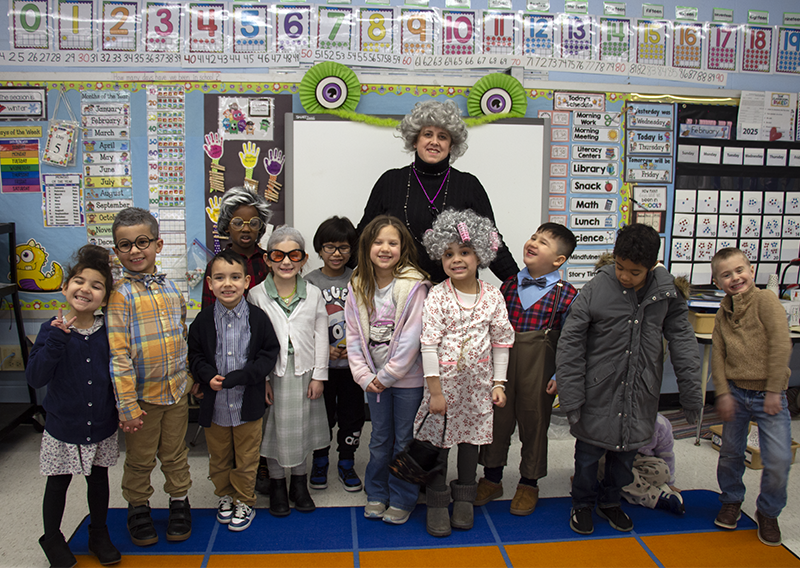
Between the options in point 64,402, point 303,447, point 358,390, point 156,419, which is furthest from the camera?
point 358,390

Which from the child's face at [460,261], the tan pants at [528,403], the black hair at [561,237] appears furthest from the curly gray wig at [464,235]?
→ the tan pants at [528,403]

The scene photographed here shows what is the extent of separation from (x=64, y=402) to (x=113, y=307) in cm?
34

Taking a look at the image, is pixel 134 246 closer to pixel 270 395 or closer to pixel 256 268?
pixel 256 268

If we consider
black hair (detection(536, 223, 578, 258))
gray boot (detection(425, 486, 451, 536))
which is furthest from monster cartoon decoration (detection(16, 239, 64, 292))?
black hair (detection(536, 223, 578, 258))

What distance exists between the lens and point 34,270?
3021 millimetres

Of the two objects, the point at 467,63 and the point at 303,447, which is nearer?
the point at 303,447

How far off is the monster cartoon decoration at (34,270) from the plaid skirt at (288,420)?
6.03 feet

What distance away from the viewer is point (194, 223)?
3.03 meters

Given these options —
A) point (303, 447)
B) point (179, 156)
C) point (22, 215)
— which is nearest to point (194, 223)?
point (179, 156)

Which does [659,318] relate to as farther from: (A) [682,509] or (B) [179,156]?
(B) [179,156]

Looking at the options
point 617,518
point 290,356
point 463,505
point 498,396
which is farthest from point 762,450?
point 290,356

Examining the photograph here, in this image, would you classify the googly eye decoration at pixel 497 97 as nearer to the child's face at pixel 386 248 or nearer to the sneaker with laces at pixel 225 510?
the child's face at pixel 386 248

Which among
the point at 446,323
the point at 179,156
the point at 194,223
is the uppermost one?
the point at 179,156

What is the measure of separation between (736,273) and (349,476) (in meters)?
1.82
